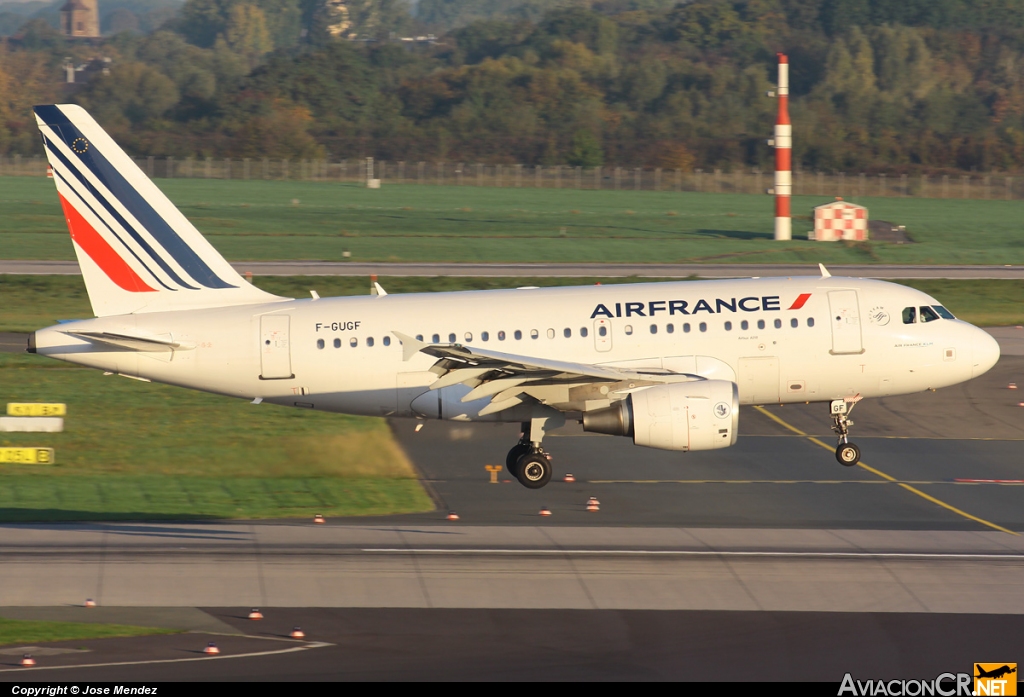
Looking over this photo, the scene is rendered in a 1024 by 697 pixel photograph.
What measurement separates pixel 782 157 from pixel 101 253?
197ft

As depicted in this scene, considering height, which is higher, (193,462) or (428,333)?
(428,333)

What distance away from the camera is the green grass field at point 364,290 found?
63156mm

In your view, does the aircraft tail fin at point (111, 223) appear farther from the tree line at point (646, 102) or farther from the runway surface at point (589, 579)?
the tree line at point (646, 102)

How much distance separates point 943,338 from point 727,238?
60.6m

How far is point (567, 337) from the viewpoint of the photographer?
3312cm

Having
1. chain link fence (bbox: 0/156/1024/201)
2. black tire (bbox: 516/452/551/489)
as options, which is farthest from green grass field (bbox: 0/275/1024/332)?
chain link fence (bbox: 0/156/1024/201)

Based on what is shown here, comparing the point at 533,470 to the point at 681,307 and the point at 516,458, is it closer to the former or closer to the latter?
the point at 516,458

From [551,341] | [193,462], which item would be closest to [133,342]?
[193,462]

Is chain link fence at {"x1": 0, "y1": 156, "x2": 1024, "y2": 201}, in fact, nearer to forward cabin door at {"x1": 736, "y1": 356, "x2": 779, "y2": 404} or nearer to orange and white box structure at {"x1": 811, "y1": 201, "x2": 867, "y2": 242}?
orange and white box structure at {"x1": 811, "y1": 201, "x2": 867, "y2": 242}

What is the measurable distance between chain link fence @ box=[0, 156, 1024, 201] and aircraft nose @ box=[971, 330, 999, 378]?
98153mm

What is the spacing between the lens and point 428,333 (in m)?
33.2

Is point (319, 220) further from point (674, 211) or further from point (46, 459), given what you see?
point (46, 459)

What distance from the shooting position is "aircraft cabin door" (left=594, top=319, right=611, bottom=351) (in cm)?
3303

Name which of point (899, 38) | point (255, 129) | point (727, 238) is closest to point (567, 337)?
point (727, 238)
